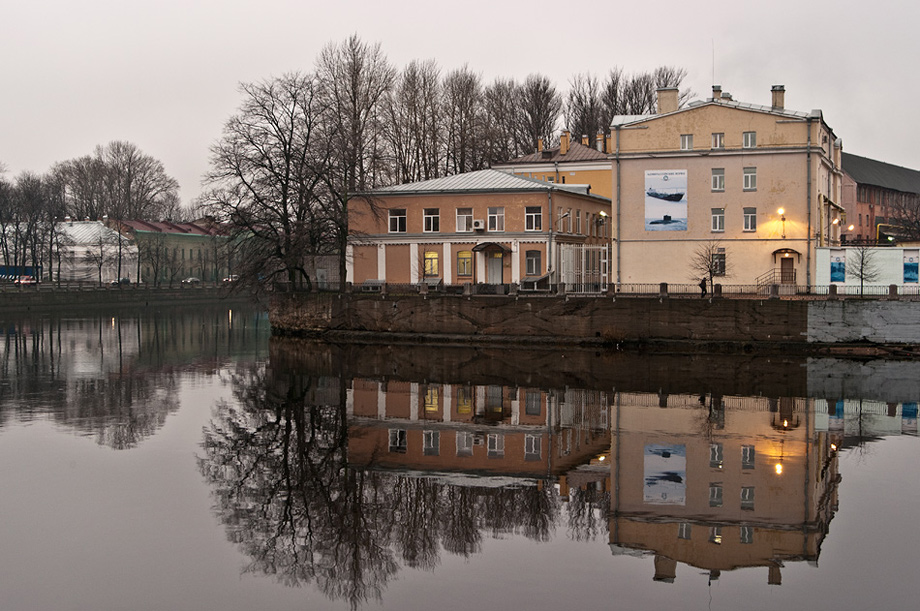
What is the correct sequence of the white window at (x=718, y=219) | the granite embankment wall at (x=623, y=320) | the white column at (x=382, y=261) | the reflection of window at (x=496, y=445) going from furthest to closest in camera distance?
the white column at (x=382, y=261)
the white window at (x=718, y=219)
the granite embankment wall at (x=623, y=320)
the reflection of window at (x=496, y=445)

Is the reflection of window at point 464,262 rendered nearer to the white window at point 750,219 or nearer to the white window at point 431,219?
the white window at point 431,219

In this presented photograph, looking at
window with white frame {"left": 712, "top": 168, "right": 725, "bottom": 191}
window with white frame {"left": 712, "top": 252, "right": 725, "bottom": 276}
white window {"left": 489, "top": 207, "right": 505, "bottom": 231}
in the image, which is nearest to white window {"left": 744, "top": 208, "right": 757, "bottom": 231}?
window with white frame {"left": 712, "top": 168, "right": 725, "bottom": 191}

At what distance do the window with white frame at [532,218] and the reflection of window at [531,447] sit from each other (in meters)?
28.3

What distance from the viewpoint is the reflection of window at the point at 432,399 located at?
27781 mm

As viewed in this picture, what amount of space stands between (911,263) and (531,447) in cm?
2839

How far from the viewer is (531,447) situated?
22.6m

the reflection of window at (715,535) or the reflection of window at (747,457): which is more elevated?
the reflection of window at (747,457)

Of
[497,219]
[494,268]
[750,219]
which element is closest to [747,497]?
[750,219]

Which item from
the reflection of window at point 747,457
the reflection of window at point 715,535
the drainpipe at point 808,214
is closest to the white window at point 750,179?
the drainpipe at point 808,214

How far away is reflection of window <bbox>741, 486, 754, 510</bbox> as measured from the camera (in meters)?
16.9

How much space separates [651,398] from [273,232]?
26343 millimetres

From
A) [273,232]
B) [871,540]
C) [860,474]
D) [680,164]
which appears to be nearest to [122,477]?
[871,540]

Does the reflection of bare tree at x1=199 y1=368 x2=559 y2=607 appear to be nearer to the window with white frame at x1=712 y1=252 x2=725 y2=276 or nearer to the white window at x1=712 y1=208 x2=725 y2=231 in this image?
the window with white frame at x1=712 y1=252 x2=725 y2=276

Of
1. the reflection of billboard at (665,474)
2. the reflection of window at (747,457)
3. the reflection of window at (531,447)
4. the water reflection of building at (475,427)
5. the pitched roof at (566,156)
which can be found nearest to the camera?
the reflection of billboard at (665,474)
